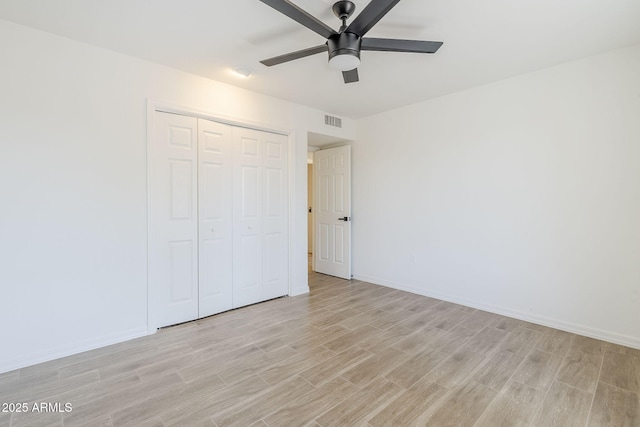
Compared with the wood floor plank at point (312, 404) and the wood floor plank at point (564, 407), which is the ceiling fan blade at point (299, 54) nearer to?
the wood floor plank at point (312, 404)

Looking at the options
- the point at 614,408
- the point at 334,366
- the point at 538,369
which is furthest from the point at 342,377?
the point at 614,408

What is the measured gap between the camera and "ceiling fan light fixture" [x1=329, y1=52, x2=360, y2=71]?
189 centimetres

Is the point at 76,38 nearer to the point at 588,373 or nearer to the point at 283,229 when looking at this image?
the point at 283,229

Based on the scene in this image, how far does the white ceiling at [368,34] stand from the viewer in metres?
1.96

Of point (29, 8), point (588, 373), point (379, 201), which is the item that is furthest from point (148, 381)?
point (379, 201)

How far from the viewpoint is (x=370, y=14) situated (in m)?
1.62

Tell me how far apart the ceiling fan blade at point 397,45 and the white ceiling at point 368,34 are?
260 mm

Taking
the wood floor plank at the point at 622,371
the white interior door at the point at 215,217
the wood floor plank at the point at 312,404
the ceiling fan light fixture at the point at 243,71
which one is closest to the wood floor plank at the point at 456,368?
the wood floor plank at the point at 312,404

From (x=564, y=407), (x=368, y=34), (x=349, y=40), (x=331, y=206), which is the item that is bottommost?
(x=564, y=407)

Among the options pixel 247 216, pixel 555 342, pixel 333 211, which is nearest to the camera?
pixel 555 342

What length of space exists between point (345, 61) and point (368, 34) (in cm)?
61

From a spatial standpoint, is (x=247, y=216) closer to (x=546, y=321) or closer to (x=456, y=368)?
(x=456, y=368)

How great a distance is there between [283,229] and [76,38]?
8.83 feet

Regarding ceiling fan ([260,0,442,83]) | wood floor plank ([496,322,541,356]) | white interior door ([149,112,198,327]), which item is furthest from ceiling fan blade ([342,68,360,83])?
wood floor plank ([496,322,541,356])
